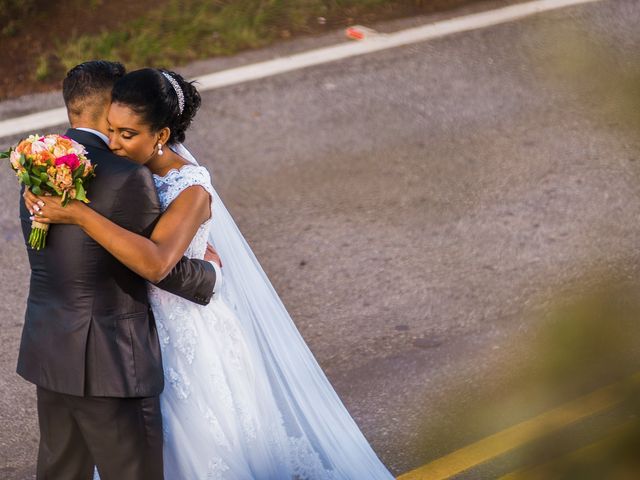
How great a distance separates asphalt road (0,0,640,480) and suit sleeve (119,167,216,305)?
1.21m

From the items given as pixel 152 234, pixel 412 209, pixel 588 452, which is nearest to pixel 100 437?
pixel 152 234

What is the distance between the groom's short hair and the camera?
3.28 metres

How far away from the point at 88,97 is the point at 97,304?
721 mm

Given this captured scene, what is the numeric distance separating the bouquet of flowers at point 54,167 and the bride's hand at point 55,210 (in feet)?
0.07

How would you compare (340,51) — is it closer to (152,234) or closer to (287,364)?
(287,364)

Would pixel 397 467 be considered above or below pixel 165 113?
below

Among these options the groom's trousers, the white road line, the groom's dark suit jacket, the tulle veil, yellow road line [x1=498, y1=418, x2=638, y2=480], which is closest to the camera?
yellow road line [x1=498, y1=418, x2=638, y2=480]

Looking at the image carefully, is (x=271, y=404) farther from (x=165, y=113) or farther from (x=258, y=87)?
(x=258, y=87)

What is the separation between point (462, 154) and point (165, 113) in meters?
4.33

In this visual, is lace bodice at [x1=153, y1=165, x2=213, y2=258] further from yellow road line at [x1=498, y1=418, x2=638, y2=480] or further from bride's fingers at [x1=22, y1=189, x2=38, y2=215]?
yellow road line at [x1=498, y1=418, x2=638, y2=480]

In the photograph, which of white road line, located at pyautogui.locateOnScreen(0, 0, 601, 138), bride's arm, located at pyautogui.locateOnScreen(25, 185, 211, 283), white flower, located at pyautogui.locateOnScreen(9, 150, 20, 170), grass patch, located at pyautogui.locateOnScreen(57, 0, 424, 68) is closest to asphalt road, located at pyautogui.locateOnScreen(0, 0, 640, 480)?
white road line, located at pyautogui.locateOnScreen(0, 0, 601, 138)

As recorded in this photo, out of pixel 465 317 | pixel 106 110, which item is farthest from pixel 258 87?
pixel 106 110

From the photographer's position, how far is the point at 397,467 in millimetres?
4465

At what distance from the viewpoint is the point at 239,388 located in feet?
12.1
